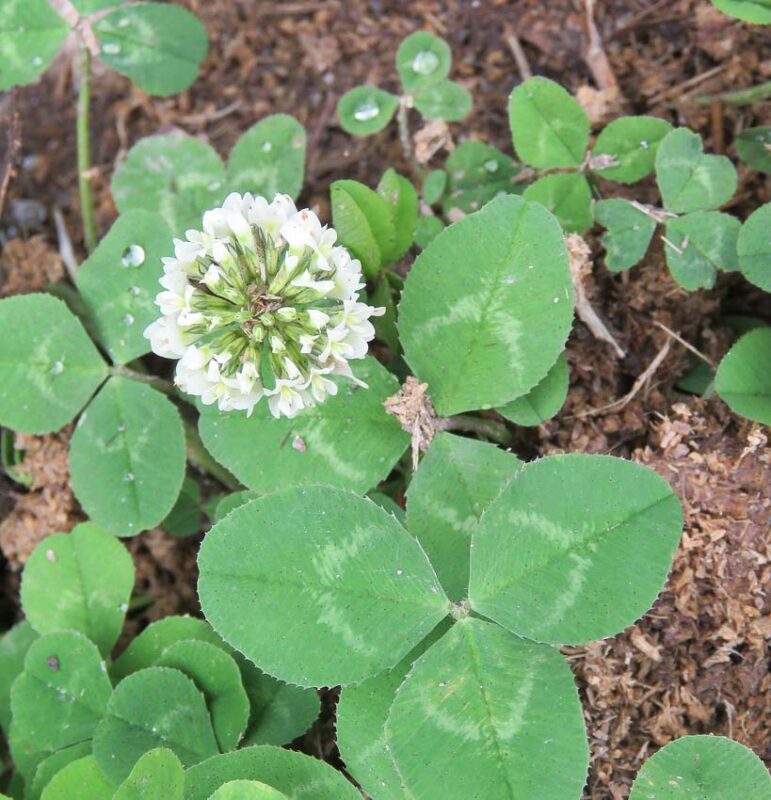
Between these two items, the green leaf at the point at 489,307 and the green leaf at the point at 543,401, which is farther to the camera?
the green leaf at the point at 543,401

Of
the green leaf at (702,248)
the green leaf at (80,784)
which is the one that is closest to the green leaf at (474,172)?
the green leaf at (702,248)

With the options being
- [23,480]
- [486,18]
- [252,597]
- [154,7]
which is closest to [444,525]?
[252,597]

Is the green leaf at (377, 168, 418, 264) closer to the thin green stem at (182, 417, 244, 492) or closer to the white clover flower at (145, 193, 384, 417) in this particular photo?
the white clover flower at (145, 193, 384, 417)

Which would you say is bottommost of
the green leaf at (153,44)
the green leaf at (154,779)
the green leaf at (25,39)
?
the green leaf at (154,779)

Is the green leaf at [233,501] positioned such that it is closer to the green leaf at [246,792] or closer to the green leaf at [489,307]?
the green leaf at [489,307]

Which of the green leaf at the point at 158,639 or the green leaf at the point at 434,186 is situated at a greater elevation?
the green leaf at the point at 434,186

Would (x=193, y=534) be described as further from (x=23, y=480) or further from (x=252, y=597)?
(x=252, y=597)
